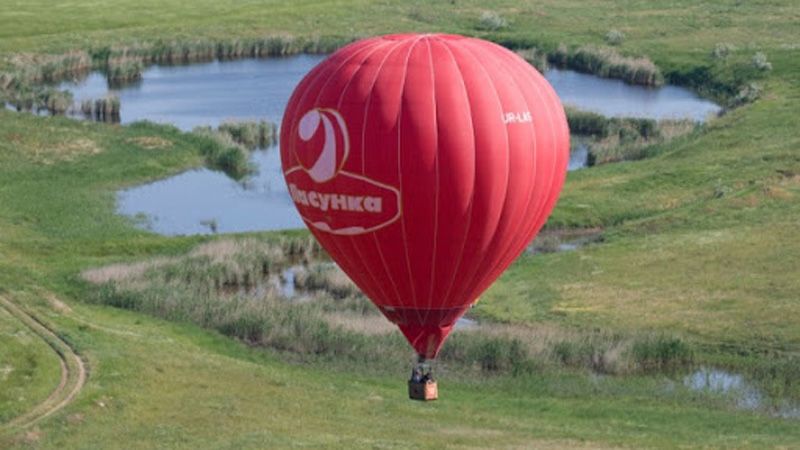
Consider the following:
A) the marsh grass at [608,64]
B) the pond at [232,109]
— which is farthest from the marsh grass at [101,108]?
the marsh grass at [608,64]

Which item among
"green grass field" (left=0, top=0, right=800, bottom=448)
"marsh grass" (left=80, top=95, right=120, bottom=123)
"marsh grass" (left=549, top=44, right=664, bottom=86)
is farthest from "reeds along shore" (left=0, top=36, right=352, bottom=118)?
"marsh grass" (left=549, top=44, right=664, bottom=86)

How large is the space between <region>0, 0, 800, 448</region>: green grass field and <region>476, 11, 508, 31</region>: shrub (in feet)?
75.2

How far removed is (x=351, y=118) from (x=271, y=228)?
82.3ft

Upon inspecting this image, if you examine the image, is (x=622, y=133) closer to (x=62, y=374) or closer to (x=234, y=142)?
(x=234, y=142)

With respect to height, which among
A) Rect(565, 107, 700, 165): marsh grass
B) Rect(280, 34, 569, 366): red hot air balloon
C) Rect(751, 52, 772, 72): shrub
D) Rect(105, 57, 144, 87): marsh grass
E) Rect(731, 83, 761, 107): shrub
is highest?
Rect(280, 34, 569, 366): red hot air balloon

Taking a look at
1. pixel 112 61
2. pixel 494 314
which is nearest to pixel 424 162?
pixel 494 314

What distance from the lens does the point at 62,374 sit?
36.9 m

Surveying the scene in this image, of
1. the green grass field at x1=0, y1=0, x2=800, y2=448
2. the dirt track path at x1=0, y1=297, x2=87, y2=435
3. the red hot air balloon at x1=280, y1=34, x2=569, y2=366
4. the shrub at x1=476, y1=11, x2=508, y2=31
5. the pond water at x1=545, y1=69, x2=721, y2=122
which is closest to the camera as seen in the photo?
the red hot air balloon at x1=280, y1=34, x2=569, y2=366

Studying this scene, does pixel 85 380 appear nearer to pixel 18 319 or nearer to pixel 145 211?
pixel 18 319

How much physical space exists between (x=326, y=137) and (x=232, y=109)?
151ft

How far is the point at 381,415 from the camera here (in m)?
35.6

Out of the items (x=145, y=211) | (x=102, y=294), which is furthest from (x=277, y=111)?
(x=102, y=294)

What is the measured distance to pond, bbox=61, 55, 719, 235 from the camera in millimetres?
55719

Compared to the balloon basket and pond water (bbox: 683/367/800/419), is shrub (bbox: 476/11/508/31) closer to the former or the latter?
pond water (bbox: 683/367/800/419)
